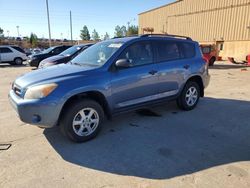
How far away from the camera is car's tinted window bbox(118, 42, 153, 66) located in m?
4.68

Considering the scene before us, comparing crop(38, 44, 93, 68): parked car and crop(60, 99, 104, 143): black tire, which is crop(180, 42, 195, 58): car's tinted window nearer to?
crop(60, 99, 104, 143): black tire

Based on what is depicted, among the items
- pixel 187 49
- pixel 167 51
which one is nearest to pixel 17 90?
pixel 167 51

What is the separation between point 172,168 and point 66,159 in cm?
156

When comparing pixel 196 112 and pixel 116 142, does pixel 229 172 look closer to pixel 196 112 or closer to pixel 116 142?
pixel 116 142

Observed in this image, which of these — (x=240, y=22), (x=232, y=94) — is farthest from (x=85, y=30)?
(x=232, y=94)

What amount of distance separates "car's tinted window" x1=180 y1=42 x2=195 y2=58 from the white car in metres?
18.6

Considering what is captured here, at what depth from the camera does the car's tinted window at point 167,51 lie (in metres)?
5.23

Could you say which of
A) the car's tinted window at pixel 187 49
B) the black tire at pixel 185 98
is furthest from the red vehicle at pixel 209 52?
the black tire at pixel 185 98

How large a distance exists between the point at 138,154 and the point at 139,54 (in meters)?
2.10

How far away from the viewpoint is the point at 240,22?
992 inches

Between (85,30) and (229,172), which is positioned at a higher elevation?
(85,30)

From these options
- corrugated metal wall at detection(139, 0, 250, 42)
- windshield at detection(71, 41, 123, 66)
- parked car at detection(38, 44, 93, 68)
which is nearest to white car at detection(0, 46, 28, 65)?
parked car at detection(38, 44, 93, 68)

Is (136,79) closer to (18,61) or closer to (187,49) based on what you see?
(187,49)

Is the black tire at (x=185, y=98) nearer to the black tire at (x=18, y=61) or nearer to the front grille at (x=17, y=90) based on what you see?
the front grille at (x=17, y=90)
